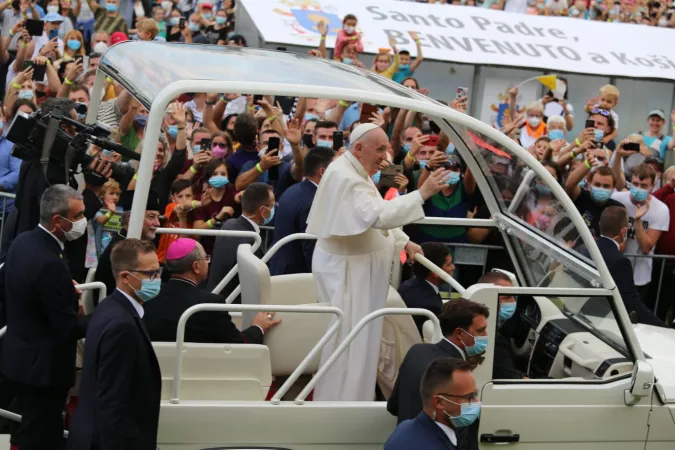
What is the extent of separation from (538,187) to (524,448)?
1.61m

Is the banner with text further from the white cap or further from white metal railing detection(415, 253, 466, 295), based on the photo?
the white cap

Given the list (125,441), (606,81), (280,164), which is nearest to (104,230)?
(280,164)

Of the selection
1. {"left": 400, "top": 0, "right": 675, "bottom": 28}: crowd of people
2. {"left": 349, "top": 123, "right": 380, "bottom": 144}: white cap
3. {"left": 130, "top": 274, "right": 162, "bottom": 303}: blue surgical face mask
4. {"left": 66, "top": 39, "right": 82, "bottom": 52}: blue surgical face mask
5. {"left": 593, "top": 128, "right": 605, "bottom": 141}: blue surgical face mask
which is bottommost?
{"left": 130, "top": 274, "right": 162, "bottom": 303}: blue surgical face mask

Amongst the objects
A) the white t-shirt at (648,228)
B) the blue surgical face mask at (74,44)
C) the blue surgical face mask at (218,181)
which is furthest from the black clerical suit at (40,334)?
the blue surgical face mask at (74,44)

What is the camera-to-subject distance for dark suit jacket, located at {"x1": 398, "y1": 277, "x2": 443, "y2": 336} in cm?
739

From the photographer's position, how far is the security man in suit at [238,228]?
807 cm

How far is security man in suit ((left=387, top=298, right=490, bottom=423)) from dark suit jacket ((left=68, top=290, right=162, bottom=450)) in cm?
123

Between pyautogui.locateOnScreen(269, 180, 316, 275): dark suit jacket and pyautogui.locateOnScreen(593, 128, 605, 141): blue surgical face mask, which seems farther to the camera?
pyautogui.locateOnScreen(593, 128, 605, 141): blue surgical face mask

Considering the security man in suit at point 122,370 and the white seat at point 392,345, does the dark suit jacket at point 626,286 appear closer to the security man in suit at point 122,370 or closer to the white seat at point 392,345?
the white seat at point 392,345

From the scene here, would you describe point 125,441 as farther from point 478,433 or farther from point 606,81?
point 606,81

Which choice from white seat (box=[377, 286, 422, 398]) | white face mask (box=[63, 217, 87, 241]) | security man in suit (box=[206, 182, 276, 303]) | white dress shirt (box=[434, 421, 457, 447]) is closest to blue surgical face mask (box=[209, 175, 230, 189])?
security man in suit (box=[206, 182, 276, 303])

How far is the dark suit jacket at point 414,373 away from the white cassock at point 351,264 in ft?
2.30

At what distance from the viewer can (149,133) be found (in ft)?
18.8

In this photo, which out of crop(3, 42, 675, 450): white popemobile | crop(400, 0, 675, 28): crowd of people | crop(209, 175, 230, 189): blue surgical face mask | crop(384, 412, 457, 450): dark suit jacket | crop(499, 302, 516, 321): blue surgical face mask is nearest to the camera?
crop(384, 412, 457, 450): dark suit jacket
